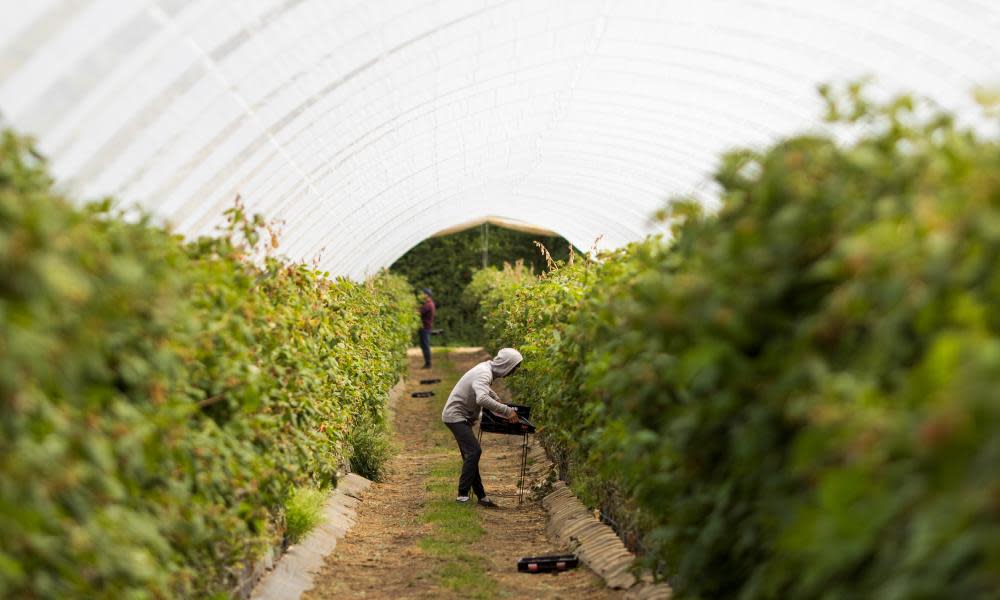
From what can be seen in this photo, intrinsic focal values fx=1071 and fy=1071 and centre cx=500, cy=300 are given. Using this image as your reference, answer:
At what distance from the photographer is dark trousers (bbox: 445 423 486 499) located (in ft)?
33.1

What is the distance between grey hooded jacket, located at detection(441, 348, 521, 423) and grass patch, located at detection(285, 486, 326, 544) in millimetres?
2518

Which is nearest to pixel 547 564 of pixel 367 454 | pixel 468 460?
pixel 468 460

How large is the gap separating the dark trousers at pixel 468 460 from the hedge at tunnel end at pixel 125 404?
12.5ft

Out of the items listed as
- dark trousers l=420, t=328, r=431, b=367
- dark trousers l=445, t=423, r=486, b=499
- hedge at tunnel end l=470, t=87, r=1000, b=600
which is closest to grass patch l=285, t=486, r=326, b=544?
dark trousers l=445, t=423, r=486, b=499

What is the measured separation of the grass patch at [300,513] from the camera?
739cm

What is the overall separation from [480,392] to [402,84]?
2.93 m

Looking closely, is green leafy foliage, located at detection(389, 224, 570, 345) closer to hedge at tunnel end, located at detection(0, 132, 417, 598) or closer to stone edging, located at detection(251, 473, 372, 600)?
stone edging, located at detection(251, 473, 372, 600)

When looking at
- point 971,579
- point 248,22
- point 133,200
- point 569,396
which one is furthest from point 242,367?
point 971,579

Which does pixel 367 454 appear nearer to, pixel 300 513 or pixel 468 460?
pixel 468 460

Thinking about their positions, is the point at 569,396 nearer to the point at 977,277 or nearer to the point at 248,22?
the point at 248,22

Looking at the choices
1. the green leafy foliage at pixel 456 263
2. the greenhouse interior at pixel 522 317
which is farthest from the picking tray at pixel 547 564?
the green leafy foliage at pixel 456 263

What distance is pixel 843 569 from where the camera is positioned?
2783mm

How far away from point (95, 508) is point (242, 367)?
175 centimetres

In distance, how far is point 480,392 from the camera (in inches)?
397
